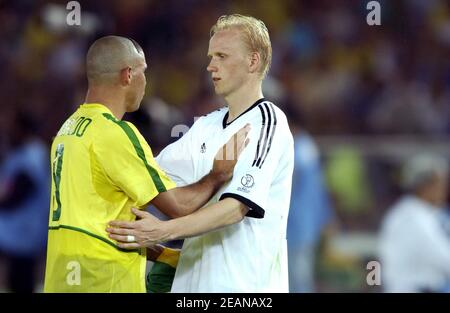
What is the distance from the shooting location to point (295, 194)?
10.3 metres

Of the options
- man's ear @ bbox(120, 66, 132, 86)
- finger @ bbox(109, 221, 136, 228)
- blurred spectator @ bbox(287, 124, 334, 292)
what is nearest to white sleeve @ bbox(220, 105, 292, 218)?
finger @ bbox(109, 221, 136, 228)

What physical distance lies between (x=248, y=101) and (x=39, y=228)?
538 centimetres

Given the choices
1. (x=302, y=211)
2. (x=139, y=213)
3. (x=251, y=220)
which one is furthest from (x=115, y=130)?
(x=302, y=211)

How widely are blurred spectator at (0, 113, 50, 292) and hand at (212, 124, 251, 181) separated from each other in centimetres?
514

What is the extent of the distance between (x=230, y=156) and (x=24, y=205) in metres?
5.23

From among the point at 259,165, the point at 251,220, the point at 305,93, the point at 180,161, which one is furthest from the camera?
the point at 305,93

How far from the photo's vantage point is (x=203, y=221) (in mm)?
5574

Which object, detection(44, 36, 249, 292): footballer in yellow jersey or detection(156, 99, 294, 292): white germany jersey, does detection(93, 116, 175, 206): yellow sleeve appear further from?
detection(156, 99, 294, 292): white germany jersey

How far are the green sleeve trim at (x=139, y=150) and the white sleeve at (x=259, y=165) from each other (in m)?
0.32

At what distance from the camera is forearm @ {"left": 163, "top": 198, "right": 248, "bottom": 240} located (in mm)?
5570

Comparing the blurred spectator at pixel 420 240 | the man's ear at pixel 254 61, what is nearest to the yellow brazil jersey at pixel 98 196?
the man's ear at pixel 254 61

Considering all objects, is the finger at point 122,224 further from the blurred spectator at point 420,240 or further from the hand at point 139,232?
the blurred spectator at point 420,240

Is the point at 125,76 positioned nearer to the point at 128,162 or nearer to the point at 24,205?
the point at 128,162
